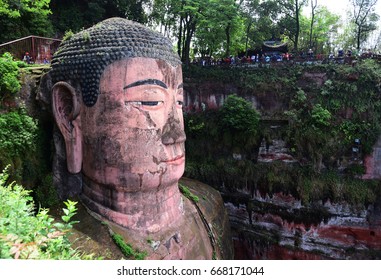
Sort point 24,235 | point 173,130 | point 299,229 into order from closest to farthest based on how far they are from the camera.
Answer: point 24,235 < point 173,130 < point 299,229

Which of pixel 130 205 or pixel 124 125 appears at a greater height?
pixel 124 125

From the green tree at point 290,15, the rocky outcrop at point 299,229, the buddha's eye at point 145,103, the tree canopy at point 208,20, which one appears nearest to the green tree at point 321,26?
the tree canopy at point 208,20

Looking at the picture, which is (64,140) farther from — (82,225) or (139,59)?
(139,59)

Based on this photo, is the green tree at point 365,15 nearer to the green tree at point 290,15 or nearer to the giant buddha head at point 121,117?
the green tree at point 290,15

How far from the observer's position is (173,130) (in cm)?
692

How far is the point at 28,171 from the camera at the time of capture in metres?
6.98

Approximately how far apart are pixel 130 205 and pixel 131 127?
1759mm

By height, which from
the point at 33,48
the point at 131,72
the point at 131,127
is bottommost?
the point at 131,127

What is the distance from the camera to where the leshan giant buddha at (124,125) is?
6.44 m

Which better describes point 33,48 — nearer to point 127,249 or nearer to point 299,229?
point 127,249

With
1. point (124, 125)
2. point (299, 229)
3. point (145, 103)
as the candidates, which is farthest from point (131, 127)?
point (299, 229)

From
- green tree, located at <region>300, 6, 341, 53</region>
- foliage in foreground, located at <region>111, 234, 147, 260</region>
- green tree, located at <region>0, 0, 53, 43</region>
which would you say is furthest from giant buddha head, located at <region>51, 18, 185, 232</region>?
green tree, located at <region>300, 6, 341, 53</region>

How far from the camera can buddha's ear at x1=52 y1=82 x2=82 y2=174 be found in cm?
686

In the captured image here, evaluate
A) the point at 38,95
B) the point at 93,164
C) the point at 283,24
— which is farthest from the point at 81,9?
the point at 93,164
